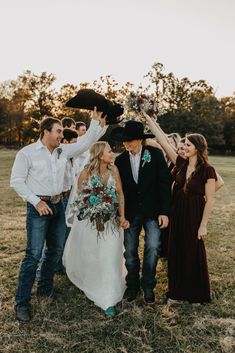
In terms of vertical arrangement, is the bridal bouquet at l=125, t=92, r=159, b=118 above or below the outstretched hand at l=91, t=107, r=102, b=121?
above

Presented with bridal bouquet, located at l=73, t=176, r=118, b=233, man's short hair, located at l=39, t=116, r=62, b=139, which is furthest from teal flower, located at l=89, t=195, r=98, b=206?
man's short hair, located at l=39, t=116, r=62, b=139

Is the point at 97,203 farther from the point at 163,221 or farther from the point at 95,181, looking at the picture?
the point at 163,221

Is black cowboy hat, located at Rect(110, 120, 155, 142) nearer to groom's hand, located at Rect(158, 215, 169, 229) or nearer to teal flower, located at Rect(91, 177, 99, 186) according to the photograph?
teal flower, located at Rect(91, 177, 99, 186)

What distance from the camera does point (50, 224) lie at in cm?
528

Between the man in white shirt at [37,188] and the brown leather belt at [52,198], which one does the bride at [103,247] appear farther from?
Result: the man in white shirt at [37,188]

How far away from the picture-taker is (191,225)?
5.21 m

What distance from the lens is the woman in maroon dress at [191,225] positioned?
5.19 m

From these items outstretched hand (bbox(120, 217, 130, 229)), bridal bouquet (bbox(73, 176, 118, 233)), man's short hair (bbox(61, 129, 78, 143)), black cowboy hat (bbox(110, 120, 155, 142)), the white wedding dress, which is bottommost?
the white wedding dress

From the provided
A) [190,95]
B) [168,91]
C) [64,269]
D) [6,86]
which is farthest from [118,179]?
[6,86]

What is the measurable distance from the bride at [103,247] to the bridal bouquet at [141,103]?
87 cm

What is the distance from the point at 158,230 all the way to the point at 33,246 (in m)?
1.73

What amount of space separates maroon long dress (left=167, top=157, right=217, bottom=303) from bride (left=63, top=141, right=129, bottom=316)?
0.74 metres

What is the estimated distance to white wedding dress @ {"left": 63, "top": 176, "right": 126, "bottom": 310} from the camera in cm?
530

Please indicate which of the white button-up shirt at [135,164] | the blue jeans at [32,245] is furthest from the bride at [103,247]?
the blue jeans at [32,245]
